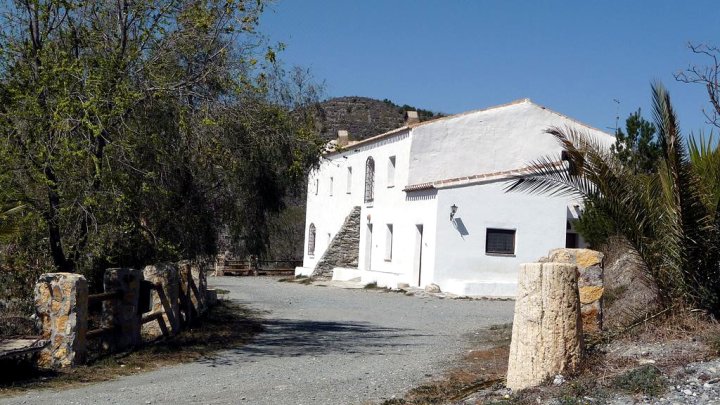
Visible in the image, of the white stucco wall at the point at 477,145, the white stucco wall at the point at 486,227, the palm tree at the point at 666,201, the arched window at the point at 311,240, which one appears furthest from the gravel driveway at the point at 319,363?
the arched window at the point at 311,240

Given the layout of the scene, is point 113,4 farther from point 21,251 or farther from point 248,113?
point 21,251

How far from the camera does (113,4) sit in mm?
13320

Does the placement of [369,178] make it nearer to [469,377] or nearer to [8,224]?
[8,224]

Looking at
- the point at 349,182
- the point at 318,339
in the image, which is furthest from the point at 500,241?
the point at 318,339

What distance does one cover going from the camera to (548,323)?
8.32 m

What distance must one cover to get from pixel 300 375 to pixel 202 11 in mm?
5847

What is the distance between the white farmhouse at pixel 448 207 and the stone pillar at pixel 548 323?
13.6 meters

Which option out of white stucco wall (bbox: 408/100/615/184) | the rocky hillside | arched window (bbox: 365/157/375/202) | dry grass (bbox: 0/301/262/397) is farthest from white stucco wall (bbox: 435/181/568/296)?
the rocky hillside

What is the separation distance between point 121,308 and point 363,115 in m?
50.5

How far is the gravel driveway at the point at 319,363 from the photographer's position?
952cm

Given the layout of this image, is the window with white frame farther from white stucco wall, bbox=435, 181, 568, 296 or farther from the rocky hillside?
the rocky hillside

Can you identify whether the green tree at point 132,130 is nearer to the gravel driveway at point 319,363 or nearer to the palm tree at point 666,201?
the gravel driveway at point 319,363

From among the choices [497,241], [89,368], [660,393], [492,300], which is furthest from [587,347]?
[497,241]

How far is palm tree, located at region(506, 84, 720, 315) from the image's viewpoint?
9.70 metres
